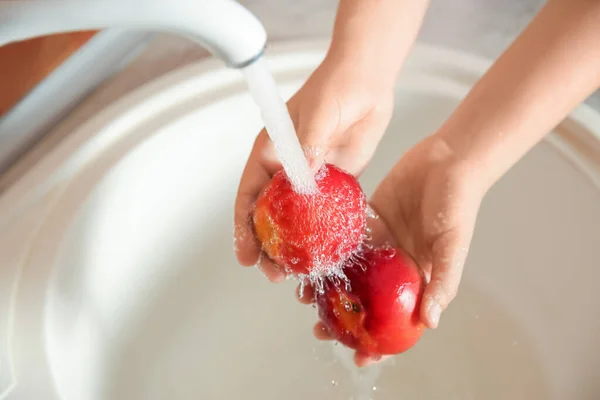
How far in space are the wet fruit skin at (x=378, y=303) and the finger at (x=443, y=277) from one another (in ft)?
0.07

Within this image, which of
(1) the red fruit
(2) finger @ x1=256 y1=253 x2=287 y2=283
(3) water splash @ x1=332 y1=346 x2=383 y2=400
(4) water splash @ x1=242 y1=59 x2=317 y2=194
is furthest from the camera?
(3) water splash @ x1=332 y1=346 x2=383 y2=400

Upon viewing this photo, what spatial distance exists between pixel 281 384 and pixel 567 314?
441mm

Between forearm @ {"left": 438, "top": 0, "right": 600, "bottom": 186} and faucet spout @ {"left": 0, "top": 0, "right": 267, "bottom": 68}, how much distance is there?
389mm

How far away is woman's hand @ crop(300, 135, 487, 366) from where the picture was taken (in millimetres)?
585

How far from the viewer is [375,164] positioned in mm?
963

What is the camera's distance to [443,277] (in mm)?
579

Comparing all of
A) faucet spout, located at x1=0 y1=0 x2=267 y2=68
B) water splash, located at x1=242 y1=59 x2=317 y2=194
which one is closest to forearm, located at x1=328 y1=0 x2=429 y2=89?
water splash, located at x1=242 y1=59 x2=317 y2=194

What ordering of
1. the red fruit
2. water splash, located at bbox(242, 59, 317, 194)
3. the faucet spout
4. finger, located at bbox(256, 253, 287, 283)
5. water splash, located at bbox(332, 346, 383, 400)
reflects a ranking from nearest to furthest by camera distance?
the faucet spout
water splash, located at bbox(242, 59, 317, 194)
the red fruit
finger, located at bbox(256, 253, 287, 283)
water splash, located at bbox(332, 346, 383, 400)

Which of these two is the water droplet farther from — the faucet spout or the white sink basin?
the faucet spout

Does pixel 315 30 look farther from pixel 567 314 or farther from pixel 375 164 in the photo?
pixel 567 314

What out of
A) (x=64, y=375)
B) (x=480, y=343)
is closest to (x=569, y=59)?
(x=480, y=343)

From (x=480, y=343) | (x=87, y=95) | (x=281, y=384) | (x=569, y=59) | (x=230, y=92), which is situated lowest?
(x=480, y=343)

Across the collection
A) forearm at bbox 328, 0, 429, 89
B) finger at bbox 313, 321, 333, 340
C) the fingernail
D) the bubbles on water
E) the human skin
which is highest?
forearm at bbox 328, 0, 429, 89

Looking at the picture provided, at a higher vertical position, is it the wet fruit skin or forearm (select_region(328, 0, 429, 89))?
forearm (select_region(328, 0, 429, 89))
